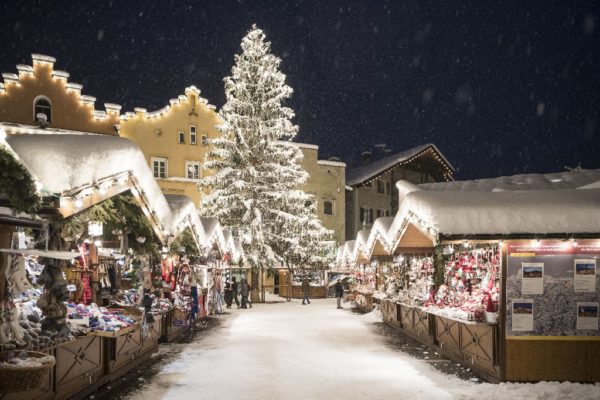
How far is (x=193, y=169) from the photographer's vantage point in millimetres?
38969

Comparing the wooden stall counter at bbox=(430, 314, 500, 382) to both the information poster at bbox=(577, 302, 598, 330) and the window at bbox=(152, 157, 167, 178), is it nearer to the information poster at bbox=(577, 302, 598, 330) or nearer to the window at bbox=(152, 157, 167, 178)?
the information poster at bbox=(577, 302, 598, 330)

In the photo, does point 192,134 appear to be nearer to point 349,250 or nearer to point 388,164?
point 349,250

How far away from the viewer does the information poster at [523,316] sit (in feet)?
32.5

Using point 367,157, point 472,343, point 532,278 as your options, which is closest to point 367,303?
point 472,343

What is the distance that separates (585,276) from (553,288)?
1.96 feet

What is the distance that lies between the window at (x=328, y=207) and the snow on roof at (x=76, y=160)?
3654cm

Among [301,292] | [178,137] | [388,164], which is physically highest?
[178,137]

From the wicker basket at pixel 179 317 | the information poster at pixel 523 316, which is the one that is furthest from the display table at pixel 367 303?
the information poster at pixel 523 316

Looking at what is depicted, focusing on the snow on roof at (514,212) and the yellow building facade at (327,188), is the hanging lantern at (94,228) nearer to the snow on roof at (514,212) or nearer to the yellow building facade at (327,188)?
the snow on roof at (514,212)

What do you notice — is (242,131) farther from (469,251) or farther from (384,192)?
(469,251)

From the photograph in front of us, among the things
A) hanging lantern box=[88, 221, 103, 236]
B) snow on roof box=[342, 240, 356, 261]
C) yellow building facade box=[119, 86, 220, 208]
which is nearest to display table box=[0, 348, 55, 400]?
hanging lantern box=[88, 221, 103, 236]

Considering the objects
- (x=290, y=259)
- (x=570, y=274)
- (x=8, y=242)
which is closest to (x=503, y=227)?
(x=570, y=274)

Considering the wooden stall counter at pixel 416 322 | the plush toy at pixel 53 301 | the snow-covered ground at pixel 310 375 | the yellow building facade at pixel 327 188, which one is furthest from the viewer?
the yellow building facade at pixel 327 188

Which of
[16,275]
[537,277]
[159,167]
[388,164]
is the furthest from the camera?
[388,164]
